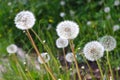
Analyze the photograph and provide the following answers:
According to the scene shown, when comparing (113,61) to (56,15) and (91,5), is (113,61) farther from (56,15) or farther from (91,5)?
(56,15)

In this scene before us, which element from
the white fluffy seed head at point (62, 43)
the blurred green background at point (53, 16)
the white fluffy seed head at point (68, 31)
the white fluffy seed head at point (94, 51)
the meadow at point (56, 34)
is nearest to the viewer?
the white fluffy seed head at point (68, 31)

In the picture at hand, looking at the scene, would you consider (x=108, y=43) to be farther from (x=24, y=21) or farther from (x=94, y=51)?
(x=24, y=21)

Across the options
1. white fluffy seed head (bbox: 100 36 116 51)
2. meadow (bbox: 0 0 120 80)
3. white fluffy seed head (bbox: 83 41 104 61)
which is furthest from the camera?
meadow (bbox: 0 0 120 80)

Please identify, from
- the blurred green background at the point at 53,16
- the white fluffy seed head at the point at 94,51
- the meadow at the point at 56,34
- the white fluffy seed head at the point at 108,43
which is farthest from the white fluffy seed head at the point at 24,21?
the blurred green background at the point at 53,16

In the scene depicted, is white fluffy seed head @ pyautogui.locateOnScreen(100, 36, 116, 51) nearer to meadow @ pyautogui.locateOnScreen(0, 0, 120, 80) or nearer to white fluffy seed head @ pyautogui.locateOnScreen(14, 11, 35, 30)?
white fluffy seed head @ pyautogui.locateOnScreen(14, 11, 35, 30)

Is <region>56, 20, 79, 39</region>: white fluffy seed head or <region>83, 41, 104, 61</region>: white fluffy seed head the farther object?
<region>83, 41, 104, 61</region>: white fluffy seed head

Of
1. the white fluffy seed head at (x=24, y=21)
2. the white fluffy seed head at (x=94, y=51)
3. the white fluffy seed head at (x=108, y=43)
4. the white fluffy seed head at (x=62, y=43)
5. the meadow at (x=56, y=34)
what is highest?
the meadow at (x=56, y=34)

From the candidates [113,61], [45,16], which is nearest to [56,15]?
[45,16]

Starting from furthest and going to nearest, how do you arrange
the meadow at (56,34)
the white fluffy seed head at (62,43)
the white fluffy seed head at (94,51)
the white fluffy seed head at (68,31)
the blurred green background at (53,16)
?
the blurred green background at (53,16) < the meadow at (56,34) < the white fluffy seed head at (62,43) < the white fluffy seed head at (94,51) < the white fluffy seed head at (68,31)

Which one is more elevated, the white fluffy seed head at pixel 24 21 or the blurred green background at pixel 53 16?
the blurred green background at pixel 53 16

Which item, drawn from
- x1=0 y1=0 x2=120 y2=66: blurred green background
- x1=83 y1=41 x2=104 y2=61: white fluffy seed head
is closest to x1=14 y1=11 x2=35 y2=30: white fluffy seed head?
x1=83 y1=41 x2=104 y2=61: white fluffy seed head

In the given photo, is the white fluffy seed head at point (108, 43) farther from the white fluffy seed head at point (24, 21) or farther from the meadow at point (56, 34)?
the meadow at point (56, 34)

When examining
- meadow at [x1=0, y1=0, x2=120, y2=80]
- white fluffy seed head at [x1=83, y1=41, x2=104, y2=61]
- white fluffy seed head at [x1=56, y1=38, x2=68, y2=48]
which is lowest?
white fluffy seed head at [x1=83, y1=41, x2=104, y2=61]
